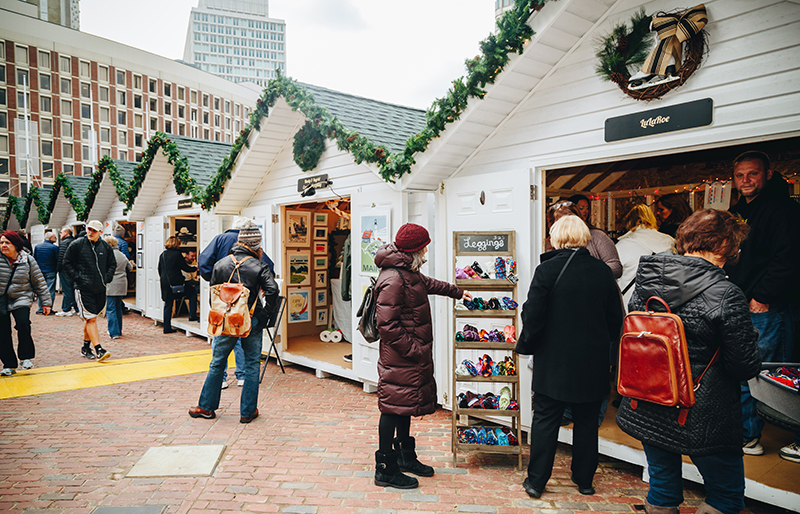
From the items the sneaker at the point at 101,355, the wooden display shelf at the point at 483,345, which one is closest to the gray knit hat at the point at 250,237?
the wooden display shelf at the point at 483,345

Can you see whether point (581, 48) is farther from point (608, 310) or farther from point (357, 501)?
point (357, 501)

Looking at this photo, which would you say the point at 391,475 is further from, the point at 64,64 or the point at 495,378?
the point at 64,64

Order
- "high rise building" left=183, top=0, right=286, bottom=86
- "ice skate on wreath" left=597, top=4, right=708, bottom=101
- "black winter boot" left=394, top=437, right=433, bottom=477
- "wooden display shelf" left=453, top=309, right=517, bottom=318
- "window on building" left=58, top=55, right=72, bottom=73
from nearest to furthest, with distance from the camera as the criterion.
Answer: "ice skate on wreath" left=597, top=4, right=708, bottom=101
"black winter boot" left=394, top=437, right=433, bottom=477
"wooden display shelf" left=453, top=309, right=517, bottom=318
"window on building" left=58, top=55, right=72, bottom=73
"high rise building" left=183, top=0, right=286, bottom=86

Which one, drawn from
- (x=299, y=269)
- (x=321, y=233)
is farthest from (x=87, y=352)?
(x=321, y=233)

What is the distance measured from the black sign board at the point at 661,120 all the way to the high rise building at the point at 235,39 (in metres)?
120

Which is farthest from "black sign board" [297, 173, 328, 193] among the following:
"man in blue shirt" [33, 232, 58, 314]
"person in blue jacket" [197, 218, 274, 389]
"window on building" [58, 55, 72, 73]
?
"window on building" [58, 55, 72, 73]

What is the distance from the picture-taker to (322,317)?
29.9ft

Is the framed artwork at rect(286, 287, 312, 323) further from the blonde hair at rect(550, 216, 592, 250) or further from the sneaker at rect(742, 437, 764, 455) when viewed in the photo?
the sneaker at rect(742, 437, 764, 455)

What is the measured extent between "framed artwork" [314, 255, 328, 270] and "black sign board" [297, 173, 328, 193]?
1770mm

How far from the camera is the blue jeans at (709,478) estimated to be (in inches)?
98.5

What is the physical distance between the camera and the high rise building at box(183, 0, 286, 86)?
11456 centimetres

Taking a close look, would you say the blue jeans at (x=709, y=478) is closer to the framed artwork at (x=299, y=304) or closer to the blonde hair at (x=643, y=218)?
the blonde hair at (x=643, y=218)

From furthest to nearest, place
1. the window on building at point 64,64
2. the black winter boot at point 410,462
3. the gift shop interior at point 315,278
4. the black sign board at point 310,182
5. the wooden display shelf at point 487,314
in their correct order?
1. the window on building at point 64,64
2. the gift shop interior at point 315,278
3. the black sign board at point 310,182
4. the wooden display shelf at point 487,314
5. the black winter boot at point 410,462

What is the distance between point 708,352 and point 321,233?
7.08 meters
